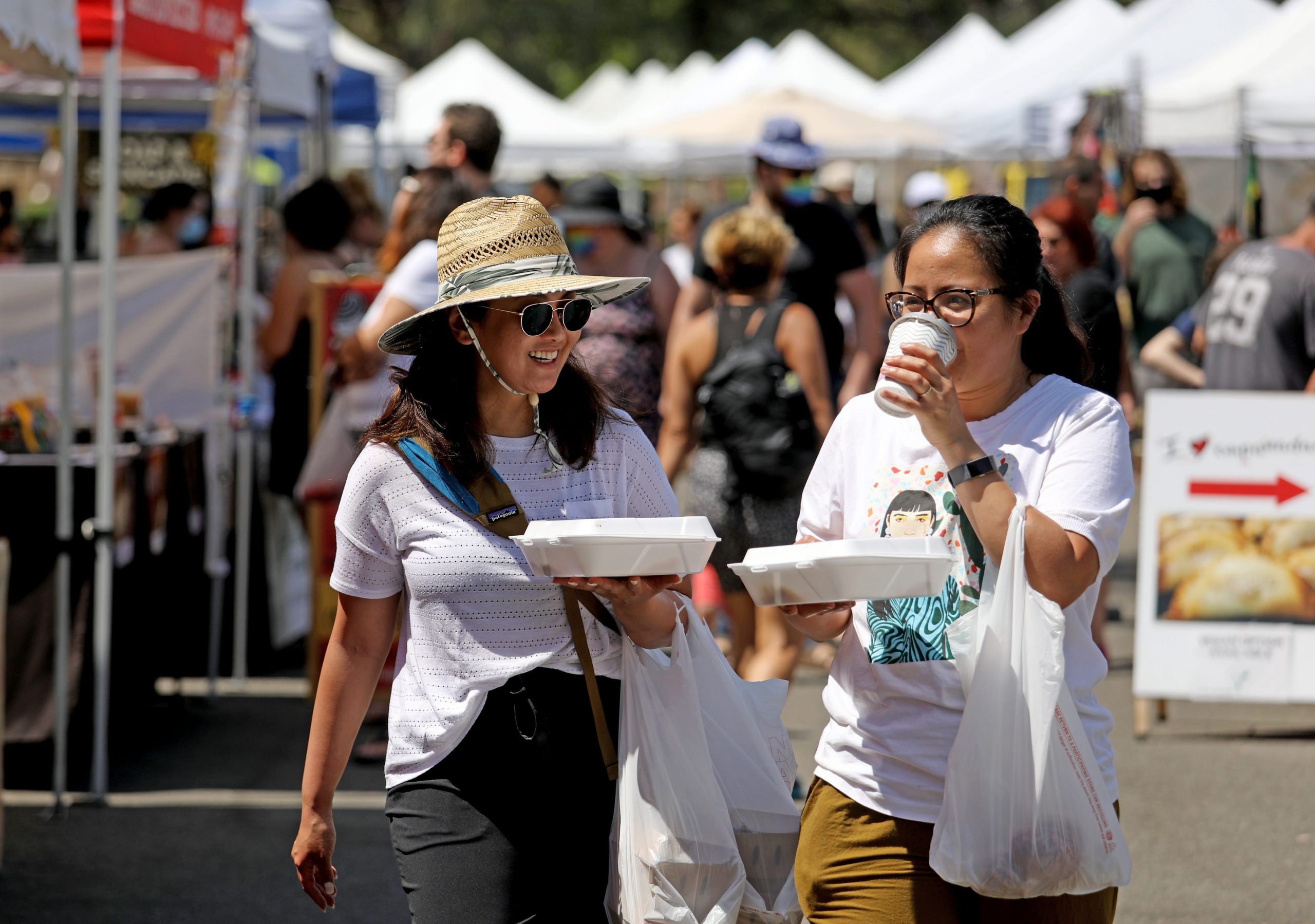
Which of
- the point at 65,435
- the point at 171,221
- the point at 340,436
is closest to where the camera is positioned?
the point at 65,435

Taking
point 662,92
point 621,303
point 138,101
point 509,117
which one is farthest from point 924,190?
point 662,92

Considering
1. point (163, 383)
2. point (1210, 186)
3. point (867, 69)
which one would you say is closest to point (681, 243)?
point (1210, 186)

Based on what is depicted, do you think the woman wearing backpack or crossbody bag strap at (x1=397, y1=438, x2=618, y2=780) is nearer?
crossbody bag strap at (x1=397, y1=438, x2=618, y2=780)

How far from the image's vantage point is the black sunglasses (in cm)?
274

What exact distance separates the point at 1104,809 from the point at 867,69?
50.0 meters

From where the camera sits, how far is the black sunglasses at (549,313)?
9.00 feet

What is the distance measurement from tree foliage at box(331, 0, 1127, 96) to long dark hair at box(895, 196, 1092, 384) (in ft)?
157

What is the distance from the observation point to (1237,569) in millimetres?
6676

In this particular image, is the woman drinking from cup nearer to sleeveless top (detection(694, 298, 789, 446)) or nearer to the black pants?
the black pants

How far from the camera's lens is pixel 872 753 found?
269 cm

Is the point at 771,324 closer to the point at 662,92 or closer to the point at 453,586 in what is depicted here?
the point at 453,586

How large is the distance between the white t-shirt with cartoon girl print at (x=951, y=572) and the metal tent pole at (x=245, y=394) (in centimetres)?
516

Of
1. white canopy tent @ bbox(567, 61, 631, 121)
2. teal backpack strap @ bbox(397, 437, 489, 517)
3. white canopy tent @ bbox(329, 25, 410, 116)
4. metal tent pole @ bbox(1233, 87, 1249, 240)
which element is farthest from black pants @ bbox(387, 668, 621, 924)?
white canopy tent @ bbox(567, 61, 631, 121)

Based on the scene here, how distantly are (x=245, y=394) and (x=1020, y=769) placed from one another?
5620 millimetres
